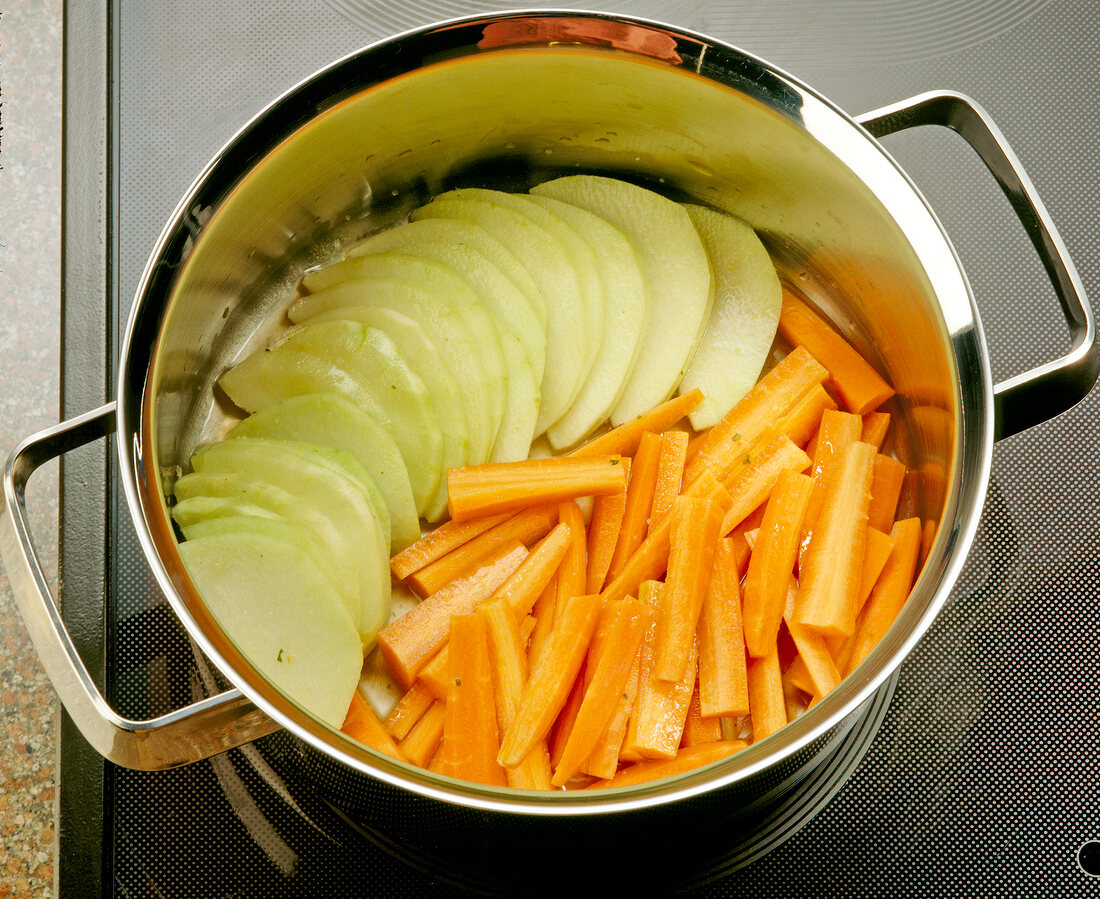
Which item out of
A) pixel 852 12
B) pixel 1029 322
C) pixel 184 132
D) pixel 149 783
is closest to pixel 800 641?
pixel 1029 322

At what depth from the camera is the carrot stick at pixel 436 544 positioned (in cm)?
121

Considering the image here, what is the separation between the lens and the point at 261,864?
110 centimetres

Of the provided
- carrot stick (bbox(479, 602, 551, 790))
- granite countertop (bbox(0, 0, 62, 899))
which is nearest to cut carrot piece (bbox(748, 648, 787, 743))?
carrot stick (bbox(479, 602, 551, 790))

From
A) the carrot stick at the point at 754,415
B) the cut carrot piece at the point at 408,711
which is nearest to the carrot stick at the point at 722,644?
the carrot stick at the point at 754,415

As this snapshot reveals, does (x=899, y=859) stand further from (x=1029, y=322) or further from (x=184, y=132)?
(x=184, y=132)

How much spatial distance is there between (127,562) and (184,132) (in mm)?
649

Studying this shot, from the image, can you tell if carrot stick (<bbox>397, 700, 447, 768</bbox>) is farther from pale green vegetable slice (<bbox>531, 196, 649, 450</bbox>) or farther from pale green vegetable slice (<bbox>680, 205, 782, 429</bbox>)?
pale green vegetable slice (<bbox>680, 205, 782, 429</bbox>)

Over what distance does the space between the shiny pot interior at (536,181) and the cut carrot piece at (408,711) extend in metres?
0.25

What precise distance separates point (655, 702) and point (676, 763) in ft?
0.25

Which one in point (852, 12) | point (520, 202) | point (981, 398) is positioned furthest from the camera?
point (852, 12)

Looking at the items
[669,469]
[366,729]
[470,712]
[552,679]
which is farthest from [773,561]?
[366,729]

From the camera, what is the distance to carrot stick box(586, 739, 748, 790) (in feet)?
3.59

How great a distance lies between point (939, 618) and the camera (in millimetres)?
1203

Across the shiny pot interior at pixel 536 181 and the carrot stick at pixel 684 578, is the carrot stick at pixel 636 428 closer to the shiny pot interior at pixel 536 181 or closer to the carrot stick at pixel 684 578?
the carrot stick at pixel 684 578
